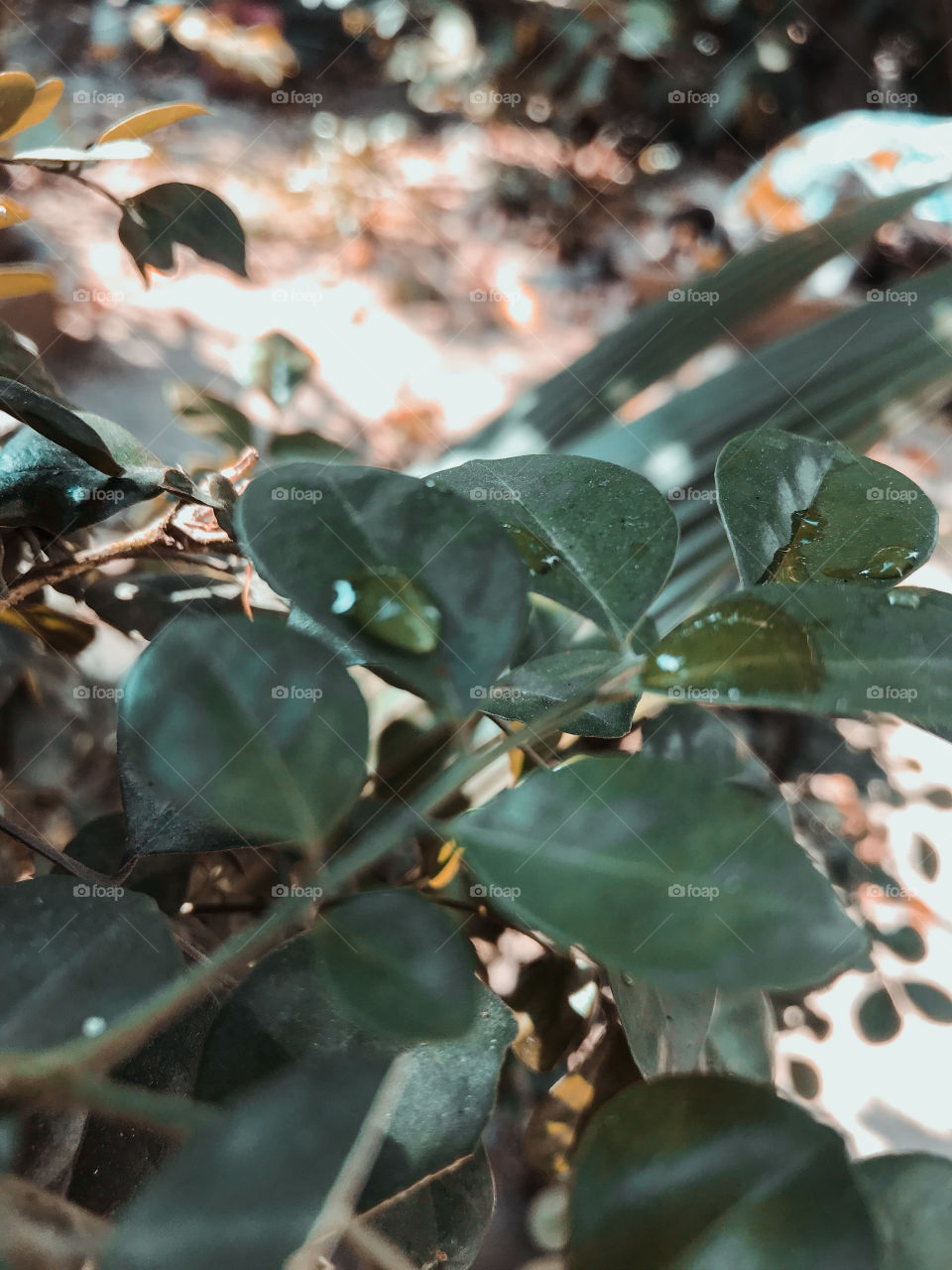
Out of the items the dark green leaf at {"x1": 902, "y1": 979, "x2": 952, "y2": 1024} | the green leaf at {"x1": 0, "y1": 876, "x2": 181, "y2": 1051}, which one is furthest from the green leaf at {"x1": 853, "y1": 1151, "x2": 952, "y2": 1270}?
the dark green leaf at {"x1": 902, "y1": 979, "x2": 952, "y2": 1024}

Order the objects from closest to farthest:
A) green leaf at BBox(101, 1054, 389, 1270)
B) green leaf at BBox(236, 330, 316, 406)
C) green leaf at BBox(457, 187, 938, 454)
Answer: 1. green leaf at BBox(101, 1054, 389, 1270)
2. green leaf at BBox(236, 330, 316, 406)
3. green leaf at BBox(457, 187, 938, 454)

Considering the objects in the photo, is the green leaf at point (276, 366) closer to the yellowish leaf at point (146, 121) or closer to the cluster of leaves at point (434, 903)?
the yellowish leaf at point (146, 121)

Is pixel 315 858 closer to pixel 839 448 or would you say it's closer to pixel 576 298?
pixel 839 448

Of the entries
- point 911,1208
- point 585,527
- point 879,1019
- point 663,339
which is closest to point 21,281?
point 585,527

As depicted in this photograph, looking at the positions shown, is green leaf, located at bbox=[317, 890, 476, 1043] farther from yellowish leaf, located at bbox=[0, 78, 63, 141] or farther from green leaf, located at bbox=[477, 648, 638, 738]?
yellowish leaf, located at bbox=[0, 78, 63, 141]

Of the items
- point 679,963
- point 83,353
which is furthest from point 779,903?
point 83,353

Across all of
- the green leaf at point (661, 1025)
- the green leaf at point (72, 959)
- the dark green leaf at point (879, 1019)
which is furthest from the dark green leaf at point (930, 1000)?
the green leaf at point (72, 959)
